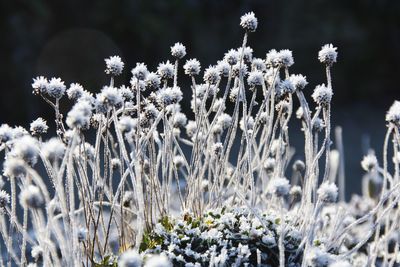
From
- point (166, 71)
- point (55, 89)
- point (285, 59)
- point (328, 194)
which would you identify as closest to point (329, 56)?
point (285, 59)

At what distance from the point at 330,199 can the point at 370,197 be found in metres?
2.69

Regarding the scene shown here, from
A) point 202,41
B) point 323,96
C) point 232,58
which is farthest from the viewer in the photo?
point 202,41

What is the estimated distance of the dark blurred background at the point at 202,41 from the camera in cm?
805

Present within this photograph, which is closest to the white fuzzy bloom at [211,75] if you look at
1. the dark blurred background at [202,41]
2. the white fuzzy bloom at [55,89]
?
the white fuzzy bloom at [55,89]

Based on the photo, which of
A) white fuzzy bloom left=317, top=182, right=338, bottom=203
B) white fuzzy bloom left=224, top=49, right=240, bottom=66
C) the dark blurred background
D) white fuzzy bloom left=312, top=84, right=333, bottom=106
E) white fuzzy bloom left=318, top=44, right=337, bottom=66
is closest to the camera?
white fuzzy bloom left=317, top=182, right=338, bottom=203

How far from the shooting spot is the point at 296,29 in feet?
32.3

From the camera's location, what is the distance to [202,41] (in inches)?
370

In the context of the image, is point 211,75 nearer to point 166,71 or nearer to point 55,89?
point 166,71

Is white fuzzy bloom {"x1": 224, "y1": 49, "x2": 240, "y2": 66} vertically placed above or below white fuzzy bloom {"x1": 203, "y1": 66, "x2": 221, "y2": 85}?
above

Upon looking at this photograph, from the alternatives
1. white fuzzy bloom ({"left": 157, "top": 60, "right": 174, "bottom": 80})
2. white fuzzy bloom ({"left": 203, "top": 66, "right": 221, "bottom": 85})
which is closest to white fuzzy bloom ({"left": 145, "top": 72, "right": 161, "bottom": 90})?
white fuzzy bloom ({"left": 157, "top": 60, "right": 174, "bottom": 80})

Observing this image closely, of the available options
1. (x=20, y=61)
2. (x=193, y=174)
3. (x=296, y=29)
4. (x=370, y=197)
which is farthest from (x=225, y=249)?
(x=296, y=29)

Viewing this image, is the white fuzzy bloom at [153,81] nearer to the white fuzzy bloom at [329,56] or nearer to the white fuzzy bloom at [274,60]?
the white fuzzy bloom at [274,60]

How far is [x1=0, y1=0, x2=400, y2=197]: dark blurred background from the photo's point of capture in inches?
317

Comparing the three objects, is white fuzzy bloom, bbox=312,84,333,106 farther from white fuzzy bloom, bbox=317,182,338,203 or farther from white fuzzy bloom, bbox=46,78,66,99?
white fuzzy bloom, bbox=46,78,66,99
